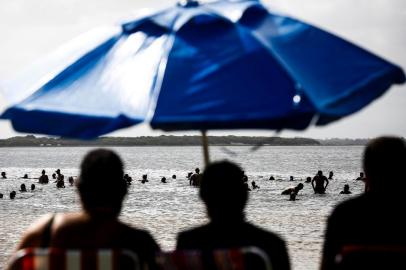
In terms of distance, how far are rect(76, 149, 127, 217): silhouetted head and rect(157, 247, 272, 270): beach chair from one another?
1.30 ft

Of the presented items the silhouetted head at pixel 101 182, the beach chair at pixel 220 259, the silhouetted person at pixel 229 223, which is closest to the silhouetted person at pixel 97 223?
the silhouetted head at pixel 101 182

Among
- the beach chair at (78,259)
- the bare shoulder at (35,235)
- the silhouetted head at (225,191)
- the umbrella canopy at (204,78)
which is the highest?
the umbrella canopy at (204,78)

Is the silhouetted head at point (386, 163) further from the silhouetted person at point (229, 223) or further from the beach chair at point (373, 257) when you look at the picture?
the silhouetted person at point (229, 223)

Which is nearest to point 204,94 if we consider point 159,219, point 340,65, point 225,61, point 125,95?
point 225,61

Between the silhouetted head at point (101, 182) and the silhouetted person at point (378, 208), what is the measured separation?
44.7 inches

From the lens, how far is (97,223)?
3426 mm

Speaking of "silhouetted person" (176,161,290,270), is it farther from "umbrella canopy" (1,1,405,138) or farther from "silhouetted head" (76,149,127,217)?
"silhouetted head" (76,149,127,217)

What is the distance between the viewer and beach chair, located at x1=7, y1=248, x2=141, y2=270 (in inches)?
129

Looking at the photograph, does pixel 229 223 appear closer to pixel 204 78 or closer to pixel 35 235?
pixel 204 78

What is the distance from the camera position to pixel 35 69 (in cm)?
416

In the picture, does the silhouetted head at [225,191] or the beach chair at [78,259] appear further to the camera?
the silhouetted head at [225,191]

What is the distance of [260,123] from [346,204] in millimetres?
643

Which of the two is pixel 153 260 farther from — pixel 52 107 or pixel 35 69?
pixel 35 69

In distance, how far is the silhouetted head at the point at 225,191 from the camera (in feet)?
11.3
